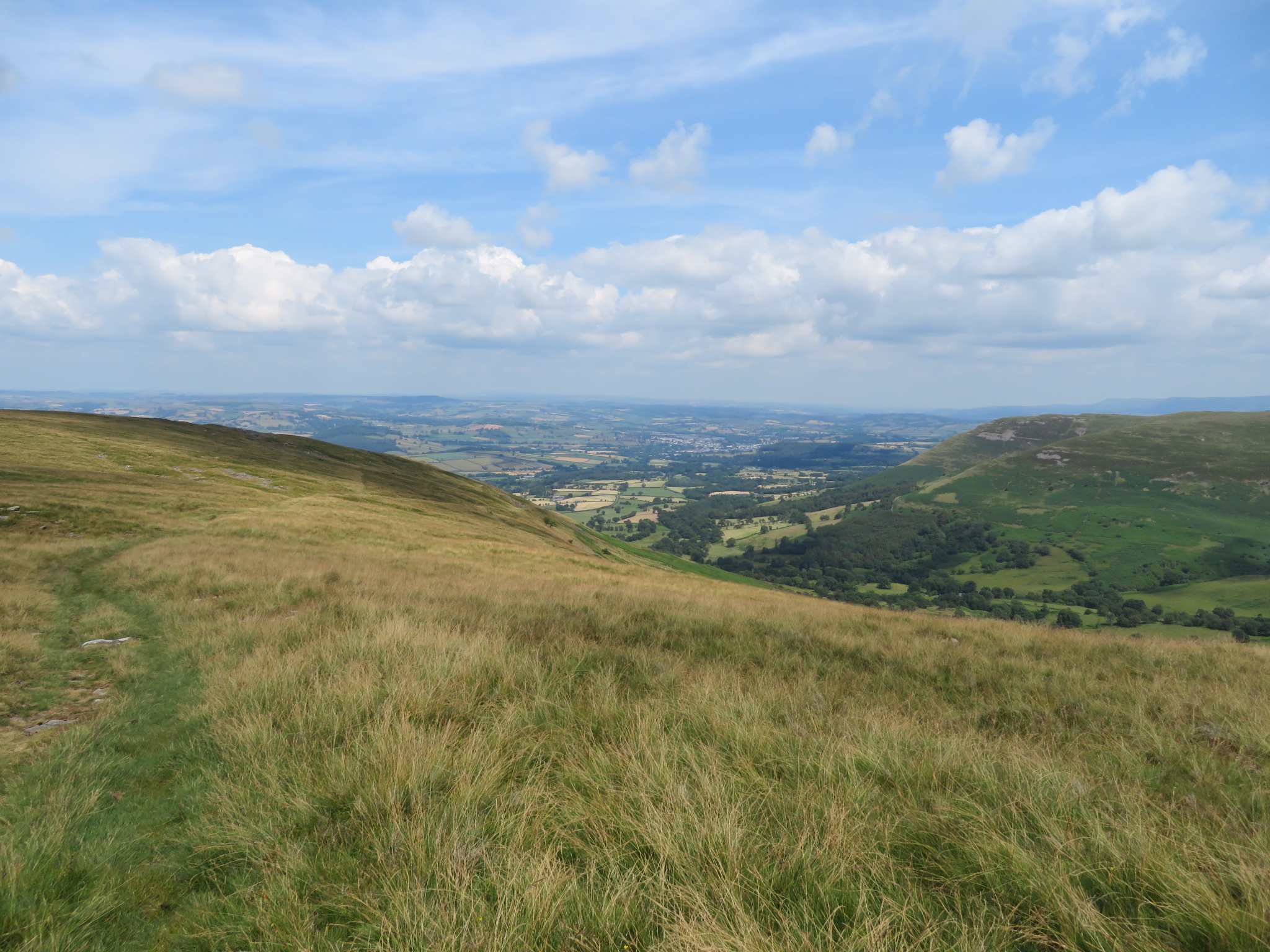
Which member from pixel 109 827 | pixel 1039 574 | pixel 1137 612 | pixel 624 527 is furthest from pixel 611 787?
pixel 1039 574

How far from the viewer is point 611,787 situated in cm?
391

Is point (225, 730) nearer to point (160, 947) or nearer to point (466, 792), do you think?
point (160, 947)

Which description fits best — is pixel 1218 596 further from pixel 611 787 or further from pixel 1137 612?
pixel 611 787

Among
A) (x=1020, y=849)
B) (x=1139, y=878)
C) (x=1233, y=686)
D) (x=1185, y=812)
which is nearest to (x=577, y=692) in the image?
(x=1020, y=849)

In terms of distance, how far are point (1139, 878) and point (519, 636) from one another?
738 centimetres

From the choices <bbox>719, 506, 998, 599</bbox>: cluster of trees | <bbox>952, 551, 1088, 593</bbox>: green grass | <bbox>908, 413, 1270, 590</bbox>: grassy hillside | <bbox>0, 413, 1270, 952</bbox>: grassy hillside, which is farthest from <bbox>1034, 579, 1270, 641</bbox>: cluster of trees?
<bbox>0, 413, 1270, 952</bbox>: grassy hillside

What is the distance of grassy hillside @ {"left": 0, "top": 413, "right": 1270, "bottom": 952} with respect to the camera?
286cm

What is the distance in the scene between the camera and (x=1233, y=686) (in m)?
7.91

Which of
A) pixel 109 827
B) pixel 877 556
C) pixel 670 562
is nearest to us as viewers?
pixel 109 827

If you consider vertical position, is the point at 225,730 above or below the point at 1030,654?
above

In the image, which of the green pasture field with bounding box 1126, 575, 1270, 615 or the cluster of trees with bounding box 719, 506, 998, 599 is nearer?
the green pasture field with bounding box 1126, 575, 1270, 615

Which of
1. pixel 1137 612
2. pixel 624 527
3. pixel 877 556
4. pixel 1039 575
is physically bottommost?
pixel 877 556

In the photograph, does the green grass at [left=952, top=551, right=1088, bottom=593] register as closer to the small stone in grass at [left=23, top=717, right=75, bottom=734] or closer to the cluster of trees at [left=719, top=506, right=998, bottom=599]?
the cluster of trees at [left=719, top=506, right=998, bottom=599]

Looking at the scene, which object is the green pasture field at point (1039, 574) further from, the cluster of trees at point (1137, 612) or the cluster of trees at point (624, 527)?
the cluster of trees at point (624, 527)
